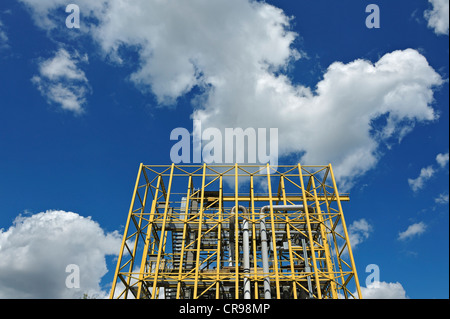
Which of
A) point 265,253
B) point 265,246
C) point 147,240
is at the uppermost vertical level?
point 147,240

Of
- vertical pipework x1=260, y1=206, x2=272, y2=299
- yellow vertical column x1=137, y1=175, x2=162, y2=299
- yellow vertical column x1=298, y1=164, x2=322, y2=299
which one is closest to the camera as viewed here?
yellow vertical column x1=298, y1=164, x2=322, y2=299

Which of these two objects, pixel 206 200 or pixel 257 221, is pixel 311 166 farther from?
pixel 206 200

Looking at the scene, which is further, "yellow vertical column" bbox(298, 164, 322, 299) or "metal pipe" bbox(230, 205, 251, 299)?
"metal pipe" bbox(230, 205, 251, 299)

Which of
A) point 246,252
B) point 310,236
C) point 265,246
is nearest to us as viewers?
Answer: point 310,236

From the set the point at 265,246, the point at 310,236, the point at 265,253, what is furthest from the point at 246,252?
the point at 310,236

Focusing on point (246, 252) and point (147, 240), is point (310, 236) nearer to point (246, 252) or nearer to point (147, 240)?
point (246, 252)

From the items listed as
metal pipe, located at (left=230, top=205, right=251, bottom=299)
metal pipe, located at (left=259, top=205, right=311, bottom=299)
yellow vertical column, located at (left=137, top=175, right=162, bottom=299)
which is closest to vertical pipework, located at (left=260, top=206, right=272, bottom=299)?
metal pipe, located at (left=259, top=205, right=311, bottom=299)

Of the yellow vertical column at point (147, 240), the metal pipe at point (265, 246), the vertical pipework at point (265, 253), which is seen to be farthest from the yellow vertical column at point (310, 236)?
the yellow vertical column at point (147, 240)

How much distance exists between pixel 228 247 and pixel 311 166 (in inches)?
346

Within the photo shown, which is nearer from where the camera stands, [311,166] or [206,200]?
[311,166]

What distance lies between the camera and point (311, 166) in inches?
867

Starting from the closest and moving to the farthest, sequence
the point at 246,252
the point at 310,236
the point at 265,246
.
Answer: the point at 310,236 → the point at 246,252 → the point at 265,246

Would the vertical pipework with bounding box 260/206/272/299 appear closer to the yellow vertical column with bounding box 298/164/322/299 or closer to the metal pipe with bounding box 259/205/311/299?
the metal pipe with bounding box 259/205/311/299
